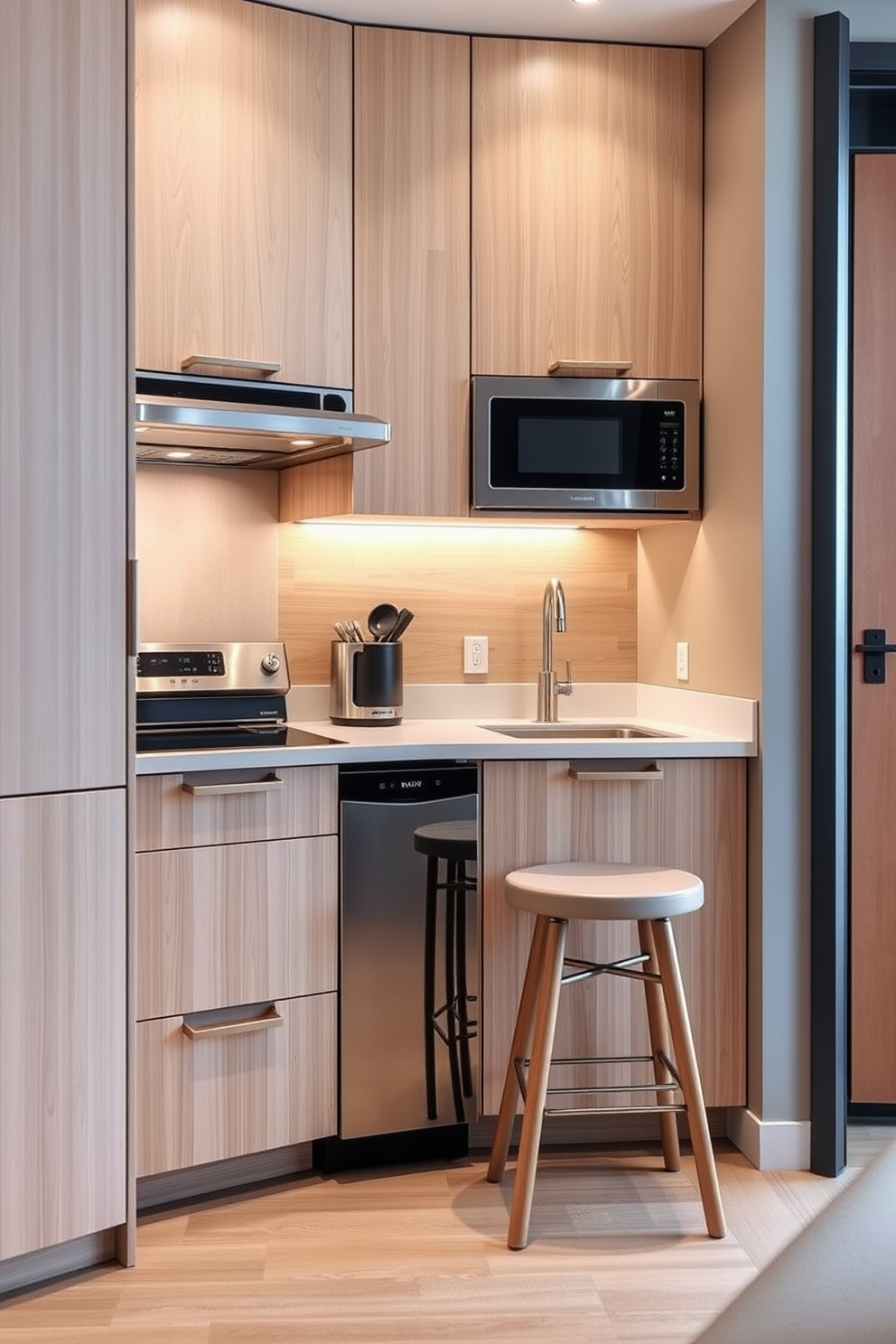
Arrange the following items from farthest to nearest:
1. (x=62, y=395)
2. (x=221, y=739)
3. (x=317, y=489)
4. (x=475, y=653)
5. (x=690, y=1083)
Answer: (x=475, y=653) → (x=317, y=489) → (x=221, y=739) → (x=690, y=1083) → (x=62, y=395)

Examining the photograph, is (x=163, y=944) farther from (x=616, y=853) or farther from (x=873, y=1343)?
(x=873, y=1343)

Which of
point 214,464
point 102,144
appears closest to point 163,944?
point 214,464

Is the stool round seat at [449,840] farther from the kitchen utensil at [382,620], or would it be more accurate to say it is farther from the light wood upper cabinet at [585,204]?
→ the light wood upper cabinet at [585,204]

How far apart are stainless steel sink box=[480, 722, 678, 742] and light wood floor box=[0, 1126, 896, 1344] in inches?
38.8

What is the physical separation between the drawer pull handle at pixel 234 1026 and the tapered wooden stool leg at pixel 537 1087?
0.53m

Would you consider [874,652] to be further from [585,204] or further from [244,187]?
[244,187]

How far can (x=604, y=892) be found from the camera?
2.61 m

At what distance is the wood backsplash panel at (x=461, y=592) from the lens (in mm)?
3439

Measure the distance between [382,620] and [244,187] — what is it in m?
1.04

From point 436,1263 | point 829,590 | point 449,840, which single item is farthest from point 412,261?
point 436,1263

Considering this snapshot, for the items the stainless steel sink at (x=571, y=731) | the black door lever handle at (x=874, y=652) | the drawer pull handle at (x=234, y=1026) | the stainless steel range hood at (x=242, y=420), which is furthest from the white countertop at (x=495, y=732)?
the stainless steel range hood at (x=242, y=420)

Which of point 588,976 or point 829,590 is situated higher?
point 829,590

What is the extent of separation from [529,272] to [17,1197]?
2.18 m

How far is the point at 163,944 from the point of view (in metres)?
2.67
